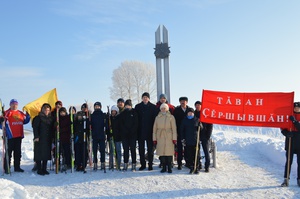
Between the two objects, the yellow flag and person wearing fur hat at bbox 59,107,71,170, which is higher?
the yellow flag

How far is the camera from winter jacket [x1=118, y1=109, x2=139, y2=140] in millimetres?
8383

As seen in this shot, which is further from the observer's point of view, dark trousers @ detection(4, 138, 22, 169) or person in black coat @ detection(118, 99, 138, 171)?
dark trousers @ detection(4, 138, 22, 169)

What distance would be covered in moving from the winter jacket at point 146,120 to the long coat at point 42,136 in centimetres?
268

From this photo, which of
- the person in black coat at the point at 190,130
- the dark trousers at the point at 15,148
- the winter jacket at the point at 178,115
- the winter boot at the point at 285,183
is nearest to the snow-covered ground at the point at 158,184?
the winter boot at the point at 285,183

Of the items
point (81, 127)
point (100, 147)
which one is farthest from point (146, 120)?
point (81, 127)

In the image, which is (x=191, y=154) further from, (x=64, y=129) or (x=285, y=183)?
→ (x=64, y=129)

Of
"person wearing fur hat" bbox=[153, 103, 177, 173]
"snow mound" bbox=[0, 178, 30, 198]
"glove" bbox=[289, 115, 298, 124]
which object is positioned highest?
"glove" bbox=[289, 115, 298, 124]

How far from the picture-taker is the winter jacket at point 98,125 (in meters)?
8.55

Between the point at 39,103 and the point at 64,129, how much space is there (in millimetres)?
1791

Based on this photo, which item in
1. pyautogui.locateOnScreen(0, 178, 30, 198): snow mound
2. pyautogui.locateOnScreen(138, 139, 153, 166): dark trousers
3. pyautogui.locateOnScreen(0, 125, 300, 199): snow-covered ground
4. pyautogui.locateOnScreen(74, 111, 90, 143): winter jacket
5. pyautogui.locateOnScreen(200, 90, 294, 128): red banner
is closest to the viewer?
pyautogui.locateOnScreen(0, 178, 30, 198): snow mound

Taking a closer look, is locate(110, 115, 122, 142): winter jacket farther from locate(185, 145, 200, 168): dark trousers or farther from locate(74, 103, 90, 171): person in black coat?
locate(185, 145, 200, 168): dark trousers

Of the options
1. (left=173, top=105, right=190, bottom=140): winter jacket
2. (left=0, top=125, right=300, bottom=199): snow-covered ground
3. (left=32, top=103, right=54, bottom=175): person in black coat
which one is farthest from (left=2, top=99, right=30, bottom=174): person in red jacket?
(left=173, top=105, right=190, bottom=140): winter jacket

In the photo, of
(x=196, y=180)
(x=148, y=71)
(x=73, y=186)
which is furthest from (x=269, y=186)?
(x=148, y=71)

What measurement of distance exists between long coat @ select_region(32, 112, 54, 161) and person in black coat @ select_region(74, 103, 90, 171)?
2.58 feet
